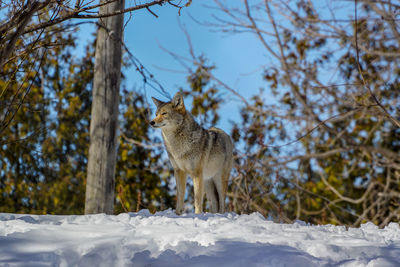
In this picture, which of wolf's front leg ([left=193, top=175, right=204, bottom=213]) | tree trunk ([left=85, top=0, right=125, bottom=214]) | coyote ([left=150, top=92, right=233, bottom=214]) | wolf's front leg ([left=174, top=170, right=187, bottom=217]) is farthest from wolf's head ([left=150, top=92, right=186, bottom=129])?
tree trunk ([left=85, top=0, right=125, bottom=214])

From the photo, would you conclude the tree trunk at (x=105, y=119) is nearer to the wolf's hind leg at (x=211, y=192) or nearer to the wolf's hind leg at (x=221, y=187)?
the wolf's hind leg at (x=211, y=192)

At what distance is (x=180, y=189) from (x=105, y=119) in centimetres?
161

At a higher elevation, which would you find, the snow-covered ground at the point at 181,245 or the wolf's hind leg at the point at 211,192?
the wolf's hind leg at the point at 211,192

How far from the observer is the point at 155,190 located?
409 inches

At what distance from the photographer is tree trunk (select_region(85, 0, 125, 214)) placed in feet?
19.2

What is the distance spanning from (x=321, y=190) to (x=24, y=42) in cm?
938

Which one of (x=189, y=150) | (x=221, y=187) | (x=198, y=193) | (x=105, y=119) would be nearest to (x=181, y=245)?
(x=198, y=193)

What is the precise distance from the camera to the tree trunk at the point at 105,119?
5.87m

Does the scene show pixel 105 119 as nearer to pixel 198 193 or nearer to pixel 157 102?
pixel 157 102

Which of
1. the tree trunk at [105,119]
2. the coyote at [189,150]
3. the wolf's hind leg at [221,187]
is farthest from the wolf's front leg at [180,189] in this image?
the tree trunk at [105,119]

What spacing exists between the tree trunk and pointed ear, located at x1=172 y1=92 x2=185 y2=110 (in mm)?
1086

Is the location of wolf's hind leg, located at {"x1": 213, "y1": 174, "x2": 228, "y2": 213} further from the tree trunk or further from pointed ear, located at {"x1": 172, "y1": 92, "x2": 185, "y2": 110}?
the tree trunk

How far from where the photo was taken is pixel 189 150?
5.27 meters

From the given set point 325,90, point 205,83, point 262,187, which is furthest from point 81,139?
point 325,90
